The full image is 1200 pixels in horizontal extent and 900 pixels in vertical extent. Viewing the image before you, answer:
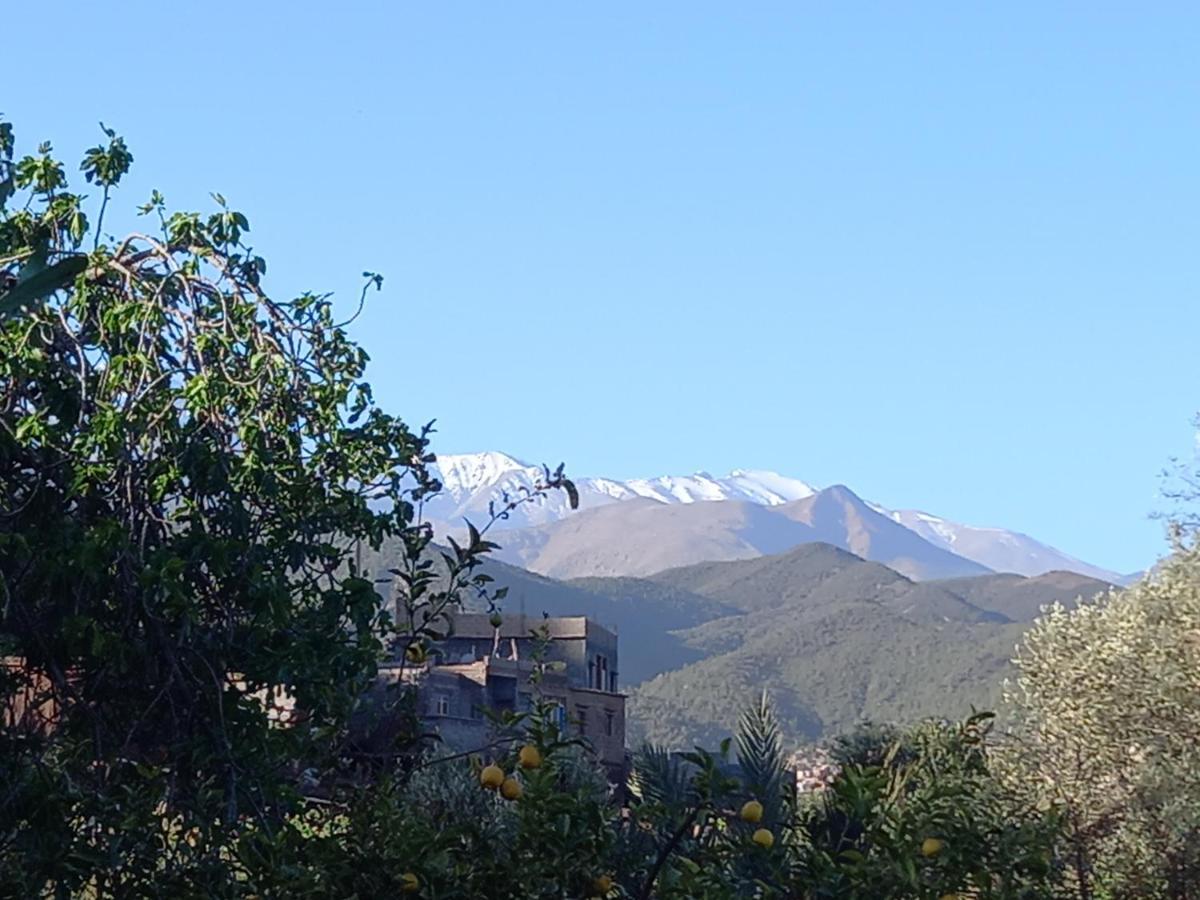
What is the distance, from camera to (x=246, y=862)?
5504 mm

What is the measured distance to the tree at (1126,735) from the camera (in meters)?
19.0

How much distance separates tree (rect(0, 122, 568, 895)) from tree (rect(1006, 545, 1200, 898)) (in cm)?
1161

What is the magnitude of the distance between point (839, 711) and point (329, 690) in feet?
568

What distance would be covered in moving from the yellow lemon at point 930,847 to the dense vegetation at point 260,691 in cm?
1

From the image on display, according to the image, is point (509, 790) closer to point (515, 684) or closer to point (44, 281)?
point (44, 281)

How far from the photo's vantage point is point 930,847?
5297 millimetres

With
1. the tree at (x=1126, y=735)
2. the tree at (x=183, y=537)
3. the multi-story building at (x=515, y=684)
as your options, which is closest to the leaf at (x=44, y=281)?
the tree at (x=183, y=537)

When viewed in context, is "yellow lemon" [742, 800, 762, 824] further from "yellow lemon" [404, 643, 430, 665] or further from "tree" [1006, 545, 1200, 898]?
"tree" [1006, 545, 1200, 898]

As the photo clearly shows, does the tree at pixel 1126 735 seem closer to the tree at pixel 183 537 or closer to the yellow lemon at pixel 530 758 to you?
the tree at pixel 183 537

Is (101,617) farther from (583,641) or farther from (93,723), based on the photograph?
(583,641)

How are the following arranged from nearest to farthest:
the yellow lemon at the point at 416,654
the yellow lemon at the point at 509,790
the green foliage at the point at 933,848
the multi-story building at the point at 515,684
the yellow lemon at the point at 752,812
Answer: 1. the green foliage at the point at 933,848
2. the yellow lemon at the point at 752,812
3. the yellow lemon at the point at 509,790
4. the yellow lemon at the point at 416,654
5. the multi-story building at the point at 515,684

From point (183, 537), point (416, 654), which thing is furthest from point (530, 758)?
point (183, 537)

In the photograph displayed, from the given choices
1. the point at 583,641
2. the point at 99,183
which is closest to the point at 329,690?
the point at 99,183

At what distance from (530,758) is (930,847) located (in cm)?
132
